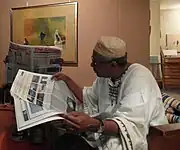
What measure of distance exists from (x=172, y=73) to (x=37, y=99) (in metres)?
5.32

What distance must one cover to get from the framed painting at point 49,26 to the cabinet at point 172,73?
381cm

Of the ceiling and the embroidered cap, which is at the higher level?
the ceiling

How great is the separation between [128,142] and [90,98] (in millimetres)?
550

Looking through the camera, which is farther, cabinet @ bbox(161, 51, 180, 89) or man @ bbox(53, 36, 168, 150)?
cabinet @ bbox(161, 51, 180, 89)

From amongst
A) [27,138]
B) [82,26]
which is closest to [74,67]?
[82,26]

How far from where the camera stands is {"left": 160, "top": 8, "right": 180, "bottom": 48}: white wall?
25.5 feet

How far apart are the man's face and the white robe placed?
0.30 feet

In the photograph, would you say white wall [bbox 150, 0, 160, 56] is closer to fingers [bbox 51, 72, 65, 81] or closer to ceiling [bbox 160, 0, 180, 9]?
ceiling [bbox 160, 0, 180, 9]

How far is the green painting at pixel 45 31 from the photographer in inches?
120

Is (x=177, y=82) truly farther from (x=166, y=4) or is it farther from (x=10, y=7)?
(x=10, y=7)

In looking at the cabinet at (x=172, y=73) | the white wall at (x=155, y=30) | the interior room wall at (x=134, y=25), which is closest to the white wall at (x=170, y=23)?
the white wall at (x=155, y=30)

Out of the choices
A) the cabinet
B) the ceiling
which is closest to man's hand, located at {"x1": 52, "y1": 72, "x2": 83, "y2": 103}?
the cabinet

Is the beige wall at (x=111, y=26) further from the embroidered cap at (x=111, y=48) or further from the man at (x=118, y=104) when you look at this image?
the embroidered cap at (x=111, y=48)

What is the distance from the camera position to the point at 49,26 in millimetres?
3121
